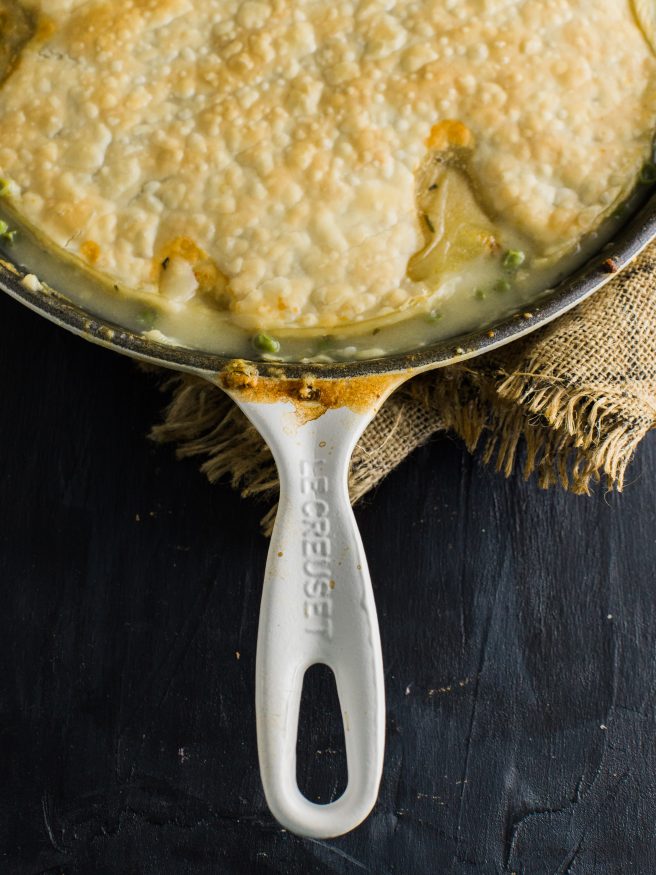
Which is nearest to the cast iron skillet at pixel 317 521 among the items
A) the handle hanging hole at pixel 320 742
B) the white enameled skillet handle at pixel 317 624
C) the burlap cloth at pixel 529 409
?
the white enameled skillet handle at pixel 317 624

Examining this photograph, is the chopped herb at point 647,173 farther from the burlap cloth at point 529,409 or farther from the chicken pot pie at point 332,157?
the burlap cloth at point 529,409

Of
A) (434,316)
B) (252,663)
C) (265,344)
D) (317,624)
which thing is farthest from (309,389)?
(252,663)

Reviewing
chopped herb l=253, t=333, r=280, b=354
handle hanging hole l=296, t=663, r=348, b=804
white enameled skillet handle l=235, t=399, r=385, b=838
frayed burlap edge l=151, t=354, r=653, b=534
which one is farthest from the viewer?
handle hanging hole l=296, t=663, r=348, b=804

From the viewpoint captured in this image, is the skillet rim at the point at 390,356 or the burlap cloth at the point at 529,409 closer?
the skillet rim at the point at 390,356

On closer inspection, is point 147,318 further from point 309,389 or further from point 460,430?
point 460,430

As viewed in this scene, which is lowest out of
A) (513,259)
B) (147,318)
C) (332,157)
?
(147,318)

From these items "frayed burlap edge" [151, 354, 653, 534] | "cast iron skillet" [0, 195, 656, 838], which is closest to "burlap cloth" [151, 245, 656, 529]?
"frayed burlap edge" [151, 354, 653, 534]

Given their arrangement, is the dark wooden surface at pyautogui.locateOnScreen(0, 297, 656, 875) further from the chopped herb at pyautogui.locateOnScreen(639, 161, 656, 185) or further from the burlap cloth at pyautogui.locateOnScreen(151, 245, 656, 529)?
the chopped herb at pyautogui.locateOnScreen(639, 161, 656, 185)
